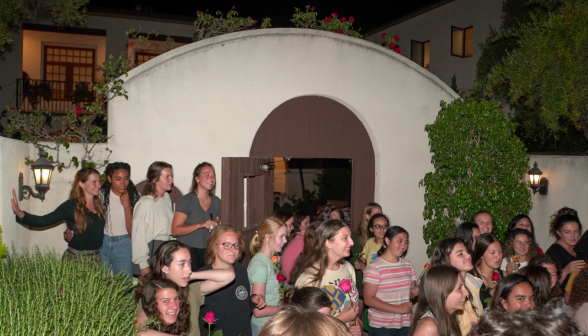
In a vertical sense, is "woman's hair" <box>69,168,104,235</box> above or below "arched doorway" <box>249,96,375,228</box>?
below

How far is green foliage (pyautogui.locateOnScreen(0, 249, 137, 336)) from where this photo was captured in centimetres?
178

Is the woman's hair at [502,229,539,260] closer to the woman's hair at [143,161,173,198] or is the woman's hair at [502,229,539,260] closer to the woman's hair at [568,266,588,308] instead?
the woman's hair at [568,266,588,308]

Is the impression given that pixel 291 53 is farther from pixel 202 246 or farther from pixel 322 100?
pixel 202 246

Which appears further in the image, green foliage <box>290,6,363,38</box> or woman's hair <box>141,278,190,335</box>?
green foliage <box>290,6,363,38</box>

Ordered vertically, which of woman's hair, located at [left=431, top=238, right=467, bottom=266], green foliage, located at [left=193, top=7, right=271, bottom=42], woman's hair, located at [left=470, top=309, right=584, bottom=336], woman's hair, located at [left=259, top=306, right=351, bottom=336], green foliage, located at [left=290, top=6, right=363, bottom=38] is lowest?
woman's hair, located at [left=431, top=238, right=467, bottom=266]

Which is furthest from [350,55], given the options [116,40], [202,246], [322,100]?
[116,40]

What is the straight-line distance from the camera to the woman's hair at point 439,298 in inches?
131

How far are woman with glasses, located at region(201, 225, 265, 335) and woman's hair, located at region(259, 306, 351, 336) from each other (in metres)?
2.04

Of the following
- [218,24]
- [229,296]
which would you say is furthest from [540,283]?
[218,24]

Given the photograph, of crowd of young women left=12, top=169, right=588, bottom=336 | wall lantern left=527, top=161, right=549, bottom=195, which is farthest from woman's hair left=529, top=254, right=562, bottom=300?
wall lantern left=527, top=161, right=549, bottom=195

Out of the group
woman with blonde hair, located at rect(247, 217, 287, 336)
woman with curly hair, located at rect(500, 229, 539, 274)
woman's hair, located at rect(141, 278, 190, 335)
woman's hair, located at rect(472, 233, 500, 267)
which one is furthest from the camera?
woman with curly hair, located at rect(500, 229, 539, 274)

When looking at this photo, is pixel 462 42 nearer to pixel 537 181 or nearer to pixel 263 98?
pixel 537 181

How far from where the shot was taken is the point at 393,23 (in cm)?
1938

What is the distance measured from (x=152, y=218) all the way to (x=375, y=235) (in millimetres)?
2784
